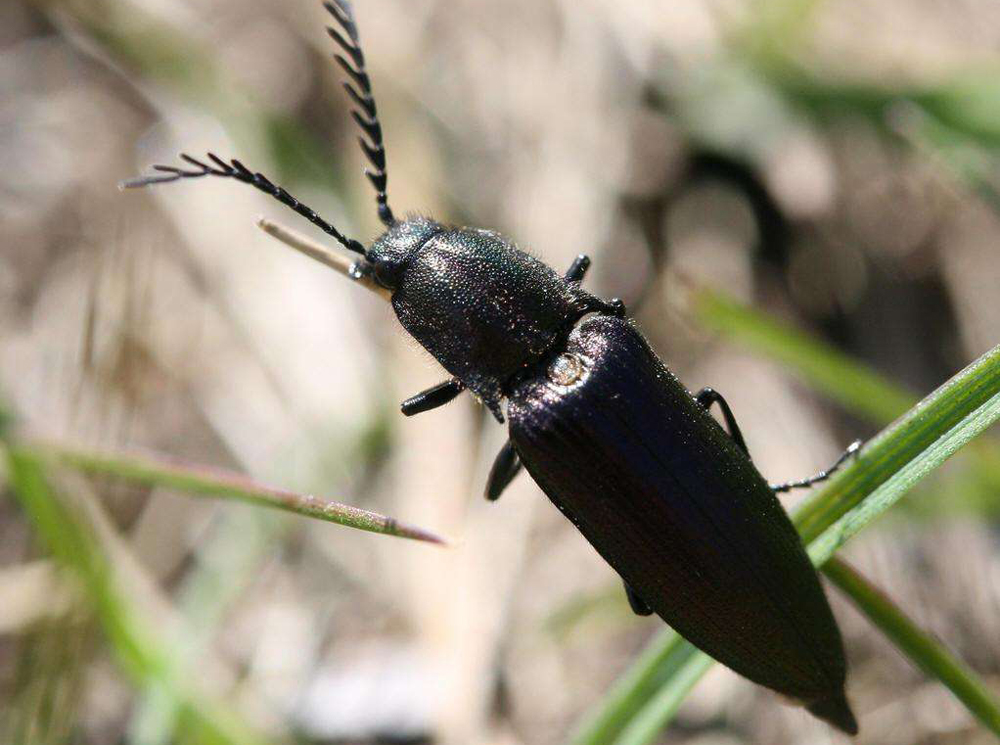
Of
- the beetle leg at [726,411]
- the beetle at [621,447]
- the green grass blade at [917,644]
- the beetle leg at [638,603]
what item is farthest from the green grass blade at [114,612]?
the green grass blade at [917,644]

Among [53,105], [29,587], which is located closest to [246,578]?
[29,587]

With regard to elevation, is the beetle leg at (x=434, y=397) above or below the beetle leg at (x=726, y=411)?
below

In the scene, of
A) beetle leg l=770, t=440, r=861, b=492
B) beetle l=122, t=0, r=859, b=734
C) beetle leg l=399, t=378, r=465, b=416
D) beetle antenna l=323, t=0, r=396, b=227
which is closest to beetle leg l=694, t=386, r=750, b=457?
beetle l=122, t=0, r=859, b=734

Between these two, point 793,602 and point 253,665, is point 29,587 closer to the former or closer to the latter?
point 253,665

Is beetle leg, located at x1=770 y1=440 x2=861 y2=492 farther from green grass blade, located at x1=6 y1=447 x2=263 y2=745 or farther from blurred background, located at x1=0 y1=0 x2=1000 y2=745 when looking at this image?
green grass blade, located at x1=6 y1=447 x2=263 y2=745

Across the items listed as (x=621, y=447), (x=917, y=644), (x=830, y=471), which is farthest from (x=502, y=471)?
(x=917, y=644)

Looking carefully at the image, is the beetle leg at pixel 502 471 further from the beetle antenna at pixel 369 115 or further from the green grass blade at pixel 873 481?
the beetle antenna at pixel 369 115
